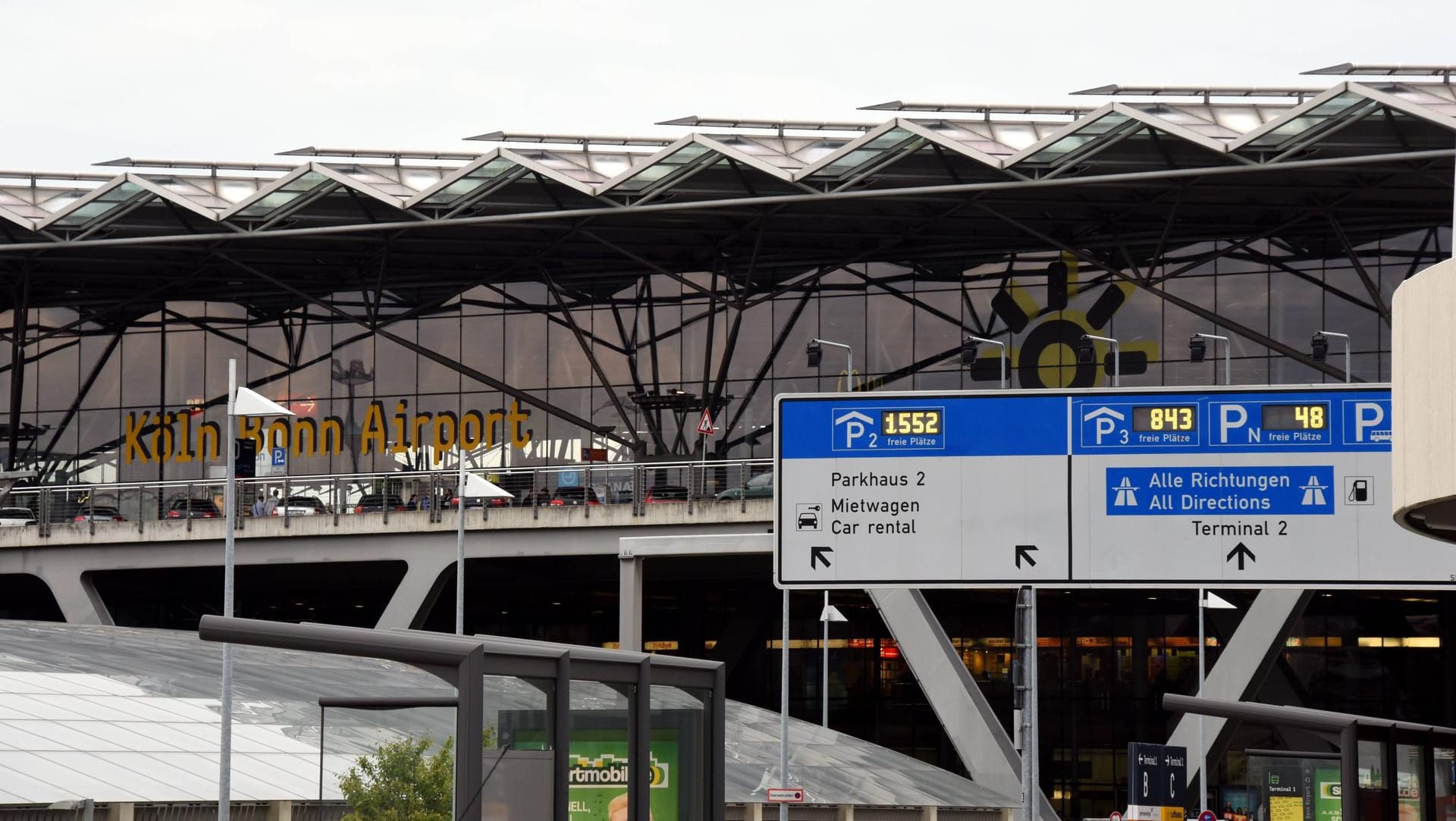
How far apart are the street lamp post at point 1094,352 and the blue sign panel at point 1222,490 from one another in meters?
39.5

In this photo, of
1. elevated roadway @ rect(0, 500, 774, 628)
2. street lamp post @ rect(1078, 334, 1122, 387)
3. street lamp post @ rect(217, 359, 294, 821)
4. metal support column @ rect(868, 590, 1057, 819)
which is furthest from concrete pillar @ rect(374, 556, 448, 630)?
street lamp post @ rect(217, 359, 294, 821)

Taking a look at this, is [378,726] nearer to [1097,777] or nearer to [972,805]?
[972,805]

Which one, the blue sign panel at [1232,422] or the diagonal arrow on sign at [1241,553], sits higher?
the blue sign panel at [1232,422]

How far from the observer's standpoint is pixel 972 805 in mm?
43094

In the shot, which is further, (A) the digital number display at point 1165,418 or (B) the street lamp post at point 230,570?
(B) the street lamp post at point 230,570

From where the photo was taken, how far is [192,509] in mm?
52594

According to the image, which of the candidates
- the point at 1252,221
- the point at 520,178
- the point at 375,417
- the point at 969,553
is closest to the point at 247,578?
the point at 375,417

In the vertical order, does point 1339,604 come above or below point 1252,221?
below

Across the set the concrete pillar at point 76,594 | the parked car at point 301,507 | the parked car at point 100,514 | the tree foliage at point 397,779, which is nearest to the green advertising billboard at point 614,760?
the tree foliage at point 397,779

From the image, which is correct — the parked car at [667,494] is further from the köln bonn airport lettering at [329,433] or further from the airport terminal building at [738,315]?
the köln bonn airport lettering at [329,433]

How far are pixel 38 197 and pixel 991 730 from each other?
29585 mm

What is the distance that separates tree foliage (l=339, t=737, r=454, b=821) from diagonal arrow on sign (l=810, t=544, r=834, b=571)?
21.2 ft

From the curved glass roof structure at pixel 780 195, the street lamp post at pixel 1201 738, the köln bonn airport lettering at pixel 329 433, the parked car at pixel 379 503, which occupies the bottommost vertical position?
the street lamp post at pixel 1201 738

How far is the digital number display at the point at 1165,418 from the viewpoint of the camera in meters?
16.8
